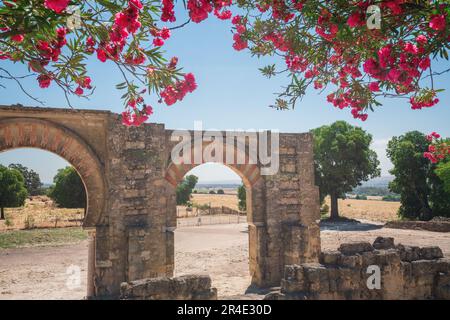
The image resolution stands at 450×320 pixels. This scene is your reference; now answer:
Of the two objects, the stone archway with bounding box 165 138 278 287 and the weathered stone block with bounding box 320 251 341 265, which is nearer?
the weathered stone block with bounding box 320 251 341 265

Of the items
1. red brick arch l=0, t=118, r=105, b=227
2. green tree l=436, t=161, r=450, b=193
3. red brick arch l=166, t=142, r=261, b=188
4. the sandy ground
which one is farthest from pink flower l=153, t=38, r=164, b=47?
green tree l=436, t=161, r=450, b=193

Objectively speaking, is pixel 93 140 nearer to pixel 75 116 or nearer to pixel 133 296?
pixel 75 116

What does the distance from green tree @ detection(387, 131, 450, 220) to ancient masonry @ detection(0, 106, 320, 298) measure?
19.9m

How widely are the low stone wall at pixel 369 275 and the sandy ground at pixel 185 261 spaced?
3.52m

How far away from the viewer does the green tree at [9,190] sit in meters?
30.8

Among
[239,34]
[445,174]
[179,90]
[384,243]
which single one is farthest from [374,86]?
[445,174]

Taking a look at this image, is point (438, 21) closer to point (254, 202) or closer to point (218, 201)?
point (254, 202)

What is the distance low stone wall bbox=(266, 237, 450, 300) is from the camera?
6191 mm

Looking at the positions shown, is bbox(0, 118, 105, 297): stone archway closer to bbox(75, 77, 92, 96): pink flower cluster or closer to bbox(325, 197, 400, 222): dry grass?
bbox(75, 77, 92, 96): pink flower cluster

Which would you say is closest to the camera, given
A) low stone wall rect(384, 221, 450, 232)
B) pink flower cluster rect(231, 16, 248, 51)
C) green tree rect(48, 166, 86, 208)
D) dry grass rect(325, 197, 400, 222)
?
pink flower cluster rect(231, 16, 248, 51)

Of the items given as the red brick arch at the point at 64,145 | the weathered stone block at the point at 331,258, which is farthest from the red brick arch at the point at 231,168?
the weathered stone block at the point at 331,258

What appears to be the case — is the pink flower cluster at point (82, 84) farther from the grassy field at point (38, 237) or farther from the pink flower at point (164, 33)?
the grassy field at point (38, 237)

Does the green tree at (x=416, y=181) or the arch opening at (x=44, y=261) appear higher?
the green tree at (x=416, y=181)

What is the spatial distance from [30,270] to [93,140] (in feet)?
22.2
